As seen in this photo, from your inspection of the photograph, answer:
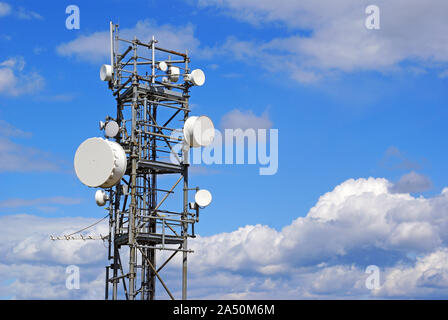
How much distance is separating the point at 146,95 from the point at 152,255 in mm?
12562

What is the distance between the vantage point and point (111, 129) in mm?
57125

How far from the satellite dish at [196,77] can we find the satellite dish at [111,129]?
724 cm

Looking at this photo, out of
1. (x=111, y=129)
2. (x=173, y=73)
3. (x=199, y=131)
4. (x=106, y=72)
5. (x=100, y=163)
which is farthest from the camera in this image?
(x=173, y=73)

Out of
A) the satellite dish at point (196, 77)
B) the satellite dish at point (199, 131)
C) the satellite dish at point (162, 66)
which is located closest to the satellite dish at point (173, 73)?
the satellite dish at point (162, 66)

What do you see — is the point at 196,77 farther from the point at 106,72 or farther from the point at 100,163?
the point at 100,163

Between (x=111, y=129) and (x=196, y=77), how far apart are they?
8351 millimetres

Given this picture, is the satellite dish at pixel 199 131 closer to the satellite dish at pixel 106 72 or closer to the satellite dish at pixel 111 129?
the satellite dish at pixel 111 129

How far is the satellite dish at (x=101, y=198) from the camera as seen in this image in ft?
192

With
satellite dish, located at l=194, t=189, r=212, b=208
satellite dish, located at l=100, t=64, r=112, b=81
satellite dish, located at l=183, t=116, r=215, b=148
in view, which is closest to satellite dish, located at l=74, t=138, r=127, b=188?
satellite dish, located at l=183, t=116, r=215, b=148

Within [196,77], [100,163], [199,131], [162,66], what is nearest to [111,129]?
[100,163]
